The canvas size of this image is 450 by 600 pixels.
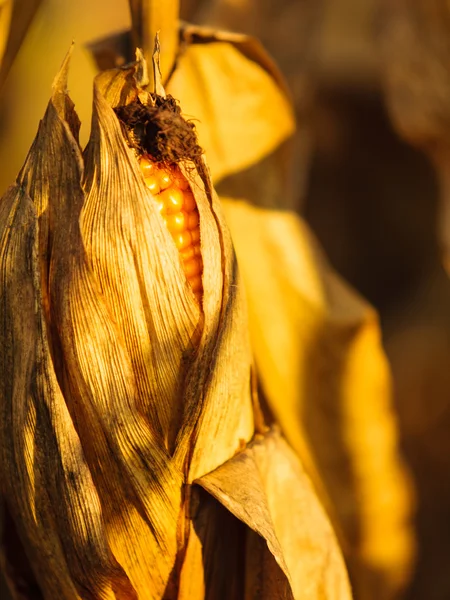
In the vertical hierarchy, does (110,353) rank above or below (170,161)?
below

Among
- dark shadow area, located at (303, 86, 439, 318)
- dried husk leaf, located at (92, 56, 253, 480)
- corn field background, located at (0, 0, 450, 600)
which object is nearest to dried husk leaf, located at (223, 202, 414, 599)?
corn field background, located at (0, 0, 450, 600)

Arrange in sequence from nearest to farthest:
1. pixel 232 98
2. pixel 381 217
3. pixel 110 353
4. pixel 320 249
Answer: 1. pixel 110 353
2. pixel 232 98
3. pixel 320 249
4. pixel 381 217

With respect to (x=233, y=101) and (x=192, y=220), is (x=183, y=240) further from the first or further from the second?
Answer: (x=233, y=101)

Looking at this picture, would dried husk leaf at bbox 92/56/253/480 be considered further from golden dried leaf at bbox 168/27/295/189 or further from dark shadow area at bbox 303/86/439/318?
dark shadow area at bbox 303/86/439/318

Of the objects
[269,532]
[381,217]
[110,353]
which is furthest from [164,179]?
[381,217]

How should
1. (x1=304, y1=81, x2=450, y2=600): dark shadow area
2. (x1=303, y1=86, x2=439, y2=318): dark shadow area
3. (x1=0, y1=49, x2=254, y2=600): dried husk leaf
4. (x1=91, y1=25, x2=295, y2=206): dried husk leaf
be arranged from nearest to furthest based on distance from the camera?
(x1=0, y1=49, x2=254, y2=600): dried husk leaf → (x1=91, y1=25, x2=295, y2=206): dried husk leaf → (x1=304, y1=81, x2=450, y2=600): dark shadow area → (x1=303, y1=86, x2=439, y2=318): dark shadow area
